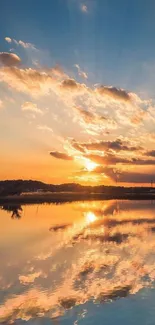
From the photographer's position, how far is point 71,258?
2541 centimetres

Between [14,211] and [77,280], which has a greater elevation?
[14,211]

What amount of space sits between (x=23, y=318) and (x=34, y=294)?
120 inches

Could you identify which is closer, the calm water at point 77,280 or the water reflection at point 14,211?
the calm water at point 77,280

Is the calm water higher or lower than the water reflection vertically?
lower

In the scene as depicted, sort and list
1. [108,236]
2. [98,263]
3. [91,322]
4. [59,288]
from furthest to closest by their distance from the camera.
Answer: [108,236] < [98,263] < [59,288] < [91,322]

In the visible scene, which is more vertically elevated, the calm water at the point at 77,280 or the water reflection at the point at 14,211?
the water reflection at the point at 14,211

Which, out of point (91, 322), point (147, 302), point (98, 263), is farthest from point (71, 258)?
point (91, 322)

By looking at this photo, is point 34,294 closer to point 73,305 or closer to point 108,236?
point 73,305

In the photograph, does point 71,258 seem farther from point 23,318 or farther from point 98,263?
point 23,318

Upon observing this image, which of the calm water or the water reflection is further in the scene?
the water reflection

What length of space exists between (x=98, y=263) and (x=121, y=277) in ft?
12.6

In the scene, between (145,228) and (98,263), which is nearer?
(98,263)

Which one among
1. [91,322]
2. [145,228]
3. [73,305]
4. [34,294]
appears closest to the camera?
[91,322]

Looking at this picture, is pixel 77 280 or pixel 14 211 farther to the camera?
pixel 14 211
